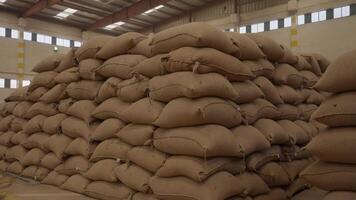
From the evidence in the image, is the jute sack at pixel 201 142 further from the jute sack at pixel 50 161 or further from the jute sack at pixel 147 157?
the jute sack at pixel 50 161

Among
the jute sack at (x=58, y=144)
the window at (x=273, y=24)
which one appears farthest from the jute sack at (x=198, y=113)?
the window at (x=273, y=24)

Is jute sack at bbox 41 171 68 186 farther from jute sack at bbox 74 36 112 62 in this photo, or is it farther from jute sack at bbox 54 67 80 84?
jute sack at bbox 74 36 112 62

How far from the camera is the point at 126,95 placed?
267cm

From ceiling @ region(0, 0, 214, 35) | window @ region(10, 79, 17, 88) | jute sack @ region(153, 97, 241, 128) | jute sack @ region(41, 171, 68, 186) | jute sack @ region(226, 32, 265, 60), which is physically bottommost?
jute sack @ region(41, 171, 68, 186)

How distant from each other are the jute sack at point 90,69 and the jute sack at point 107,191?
0.93 metres

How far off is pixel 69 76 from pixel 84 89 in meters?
0.25

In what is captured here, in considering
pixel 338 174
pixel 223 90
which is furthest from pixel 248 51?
pixel 338 174

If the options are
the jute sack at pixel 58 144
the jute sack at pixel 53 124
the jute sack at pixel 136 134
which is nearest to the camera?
the jute sack at pixel 136 134

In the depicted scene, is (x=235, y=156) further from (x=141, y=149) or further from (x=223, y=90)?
(x=141, y=149)

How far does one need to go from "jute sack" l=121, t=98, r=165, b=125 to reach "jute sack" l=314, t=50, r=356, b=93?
104cm

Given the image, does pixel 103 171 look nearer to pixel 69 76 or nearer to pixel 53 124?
pixel 53 124

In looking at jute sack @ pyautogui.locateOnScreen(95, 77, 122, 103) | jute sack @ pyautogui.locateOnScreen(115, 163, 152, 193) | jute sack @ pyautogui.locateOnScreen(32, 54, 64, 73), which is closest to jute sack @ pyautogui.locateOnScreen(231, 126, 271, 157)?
jute sack @ pyautogui.locateOnScreen(115, 163, 152, 193)

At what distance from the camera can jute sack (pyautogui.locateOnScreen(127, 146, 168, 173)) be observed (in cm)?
228

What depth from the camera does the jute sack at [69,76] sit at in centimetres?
320
